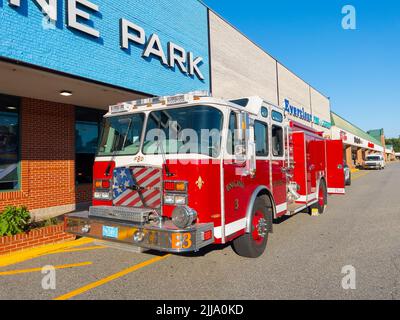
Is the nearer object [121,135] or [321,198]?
[121,135]

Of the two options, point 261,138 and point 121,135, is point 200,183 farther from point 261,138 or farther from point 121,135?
→ point 261,138

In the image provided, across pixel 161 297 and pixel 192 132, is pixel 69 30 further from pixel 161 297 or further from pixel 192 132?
pixel 161 297

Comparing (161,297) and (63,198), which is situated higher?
(63,198)

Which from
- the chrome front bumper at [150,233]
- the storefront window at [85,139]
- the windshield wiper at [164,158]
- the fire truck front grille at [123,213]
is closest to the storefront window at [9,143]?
the storefront window at [85,139]

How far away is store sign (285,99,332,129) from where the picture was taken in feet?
78.8

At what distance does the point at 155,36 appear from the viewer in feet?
34.9

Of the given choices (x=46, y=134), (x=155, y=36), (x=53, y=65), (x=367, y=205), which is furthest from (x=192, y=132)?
(x=367, y=205)

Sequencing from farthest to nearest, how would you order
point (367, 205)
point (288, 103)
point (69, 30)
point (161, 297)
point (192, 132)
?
1. point (288, 103)
2. point (367, 205)
3. point (69, 30)
4. point (192, 132)
5. point (161, 297)

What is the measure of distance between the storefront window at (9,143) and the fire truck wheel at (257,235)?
6973 millimetres

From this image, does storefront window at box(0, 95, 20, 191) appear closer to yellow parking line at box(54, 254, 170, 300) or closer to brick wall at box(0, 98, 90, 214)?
A: brick wall at box(0, 98, 90, 214)

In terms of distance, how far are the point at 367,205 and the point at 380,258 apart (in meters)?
6.53

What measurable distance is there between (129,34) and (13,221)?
6.57 metres

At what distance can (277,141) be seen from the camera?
639 centimetres

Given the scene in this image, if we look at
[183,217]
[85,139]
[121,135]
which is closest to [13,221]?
[121,135]
